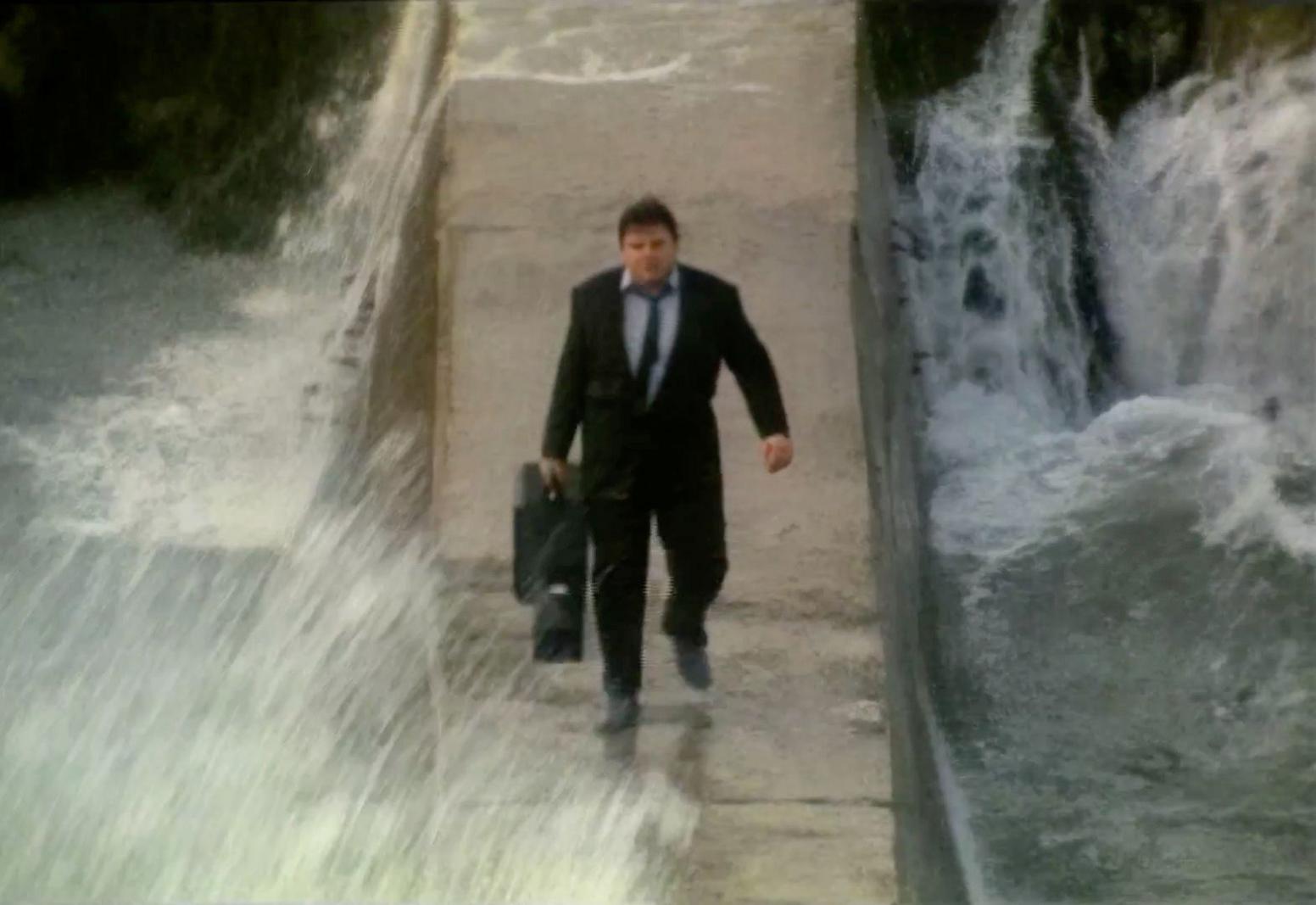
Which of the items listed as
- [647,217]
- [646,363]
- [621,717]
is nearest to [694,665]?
[621,717]

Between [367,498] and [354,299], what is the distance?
39 cm

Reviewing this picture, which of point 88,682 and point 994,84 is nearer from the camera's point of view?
point 88,682

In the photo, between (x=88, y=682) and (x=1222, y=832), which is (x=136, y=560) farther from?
(x=1222, y=832)

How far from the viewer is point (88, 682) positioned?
2.38 metres

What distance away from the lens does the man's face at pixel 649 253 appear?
238cm

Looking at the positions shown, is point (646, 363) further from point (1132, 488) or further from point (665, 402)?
point (1132, 488)

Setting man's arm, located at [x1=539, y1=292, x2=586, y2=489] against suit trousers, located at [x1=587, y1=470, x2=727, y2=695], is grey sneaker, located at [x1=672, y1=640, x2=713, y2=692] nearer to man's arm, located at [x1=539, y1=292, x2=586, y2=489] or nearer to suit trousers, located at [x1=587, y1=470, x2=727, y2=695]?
suit trousers, located at [x1=587, y1=470, x2=727, y2=695]

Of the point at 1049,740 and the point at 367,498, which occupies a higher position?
the point at 367,498

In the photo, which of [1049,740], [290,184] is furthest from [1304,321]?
[290,184]

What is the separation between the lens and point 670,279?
7.80ft

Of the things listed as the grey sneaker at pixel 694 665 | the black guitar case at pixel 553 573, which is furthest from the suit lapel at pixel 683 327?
the grey sneaker at pixel 694 665

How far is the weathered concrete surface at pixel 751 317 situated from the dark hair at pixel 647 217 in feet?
0.08

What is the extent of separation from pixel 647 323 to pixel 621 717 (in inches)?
25.4

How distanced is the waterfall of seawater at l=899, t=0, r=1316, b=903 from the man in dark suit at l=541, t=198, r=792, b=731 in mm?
418
